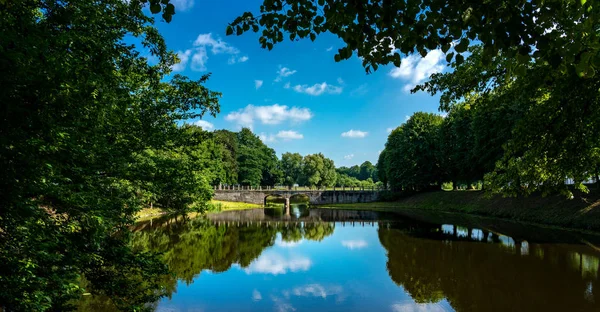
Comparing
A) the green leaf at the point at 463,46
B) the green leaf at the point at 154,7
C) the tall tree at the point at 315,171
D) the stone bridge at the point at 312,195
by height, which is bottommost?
the stone bridge at the point at 312,195

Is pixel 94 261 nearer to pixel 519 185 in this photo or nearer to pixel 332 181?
pixel 519 185

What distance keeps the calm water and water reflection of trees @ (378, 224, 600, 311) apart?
3 centimetres

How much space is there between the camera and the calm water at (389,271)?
12.3 m

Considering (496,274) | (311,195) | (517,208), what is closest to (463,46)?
(496,274)

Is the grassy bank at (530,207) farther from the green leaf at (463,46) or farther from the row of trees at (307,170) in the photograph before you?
the row of trees at (307,170)

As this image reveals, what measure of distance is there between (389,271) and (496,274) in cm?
439

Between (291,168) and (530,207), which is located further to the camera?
(291,168)

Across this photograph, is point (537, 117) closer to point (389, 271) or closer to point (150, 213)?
point (389, 271)

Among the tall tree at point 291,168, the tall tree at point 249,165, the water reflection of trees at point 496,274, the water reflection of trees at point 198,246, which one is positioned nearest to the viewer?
the water reflection of trees at point 496,274

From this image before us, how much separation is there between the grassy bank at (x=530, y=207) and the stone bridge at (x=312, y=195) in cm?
2087

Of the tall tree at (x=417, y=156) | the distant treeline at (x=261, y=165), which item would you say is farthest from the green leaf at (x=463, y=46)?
the distant treeline at (x=261, y=165)

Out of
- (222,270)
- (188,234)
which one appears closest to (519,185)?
(222,270)

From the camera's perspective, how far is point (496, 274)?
15.2 m

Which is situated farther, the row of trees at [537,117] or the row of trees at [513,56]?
the row of trees at [537,117]
